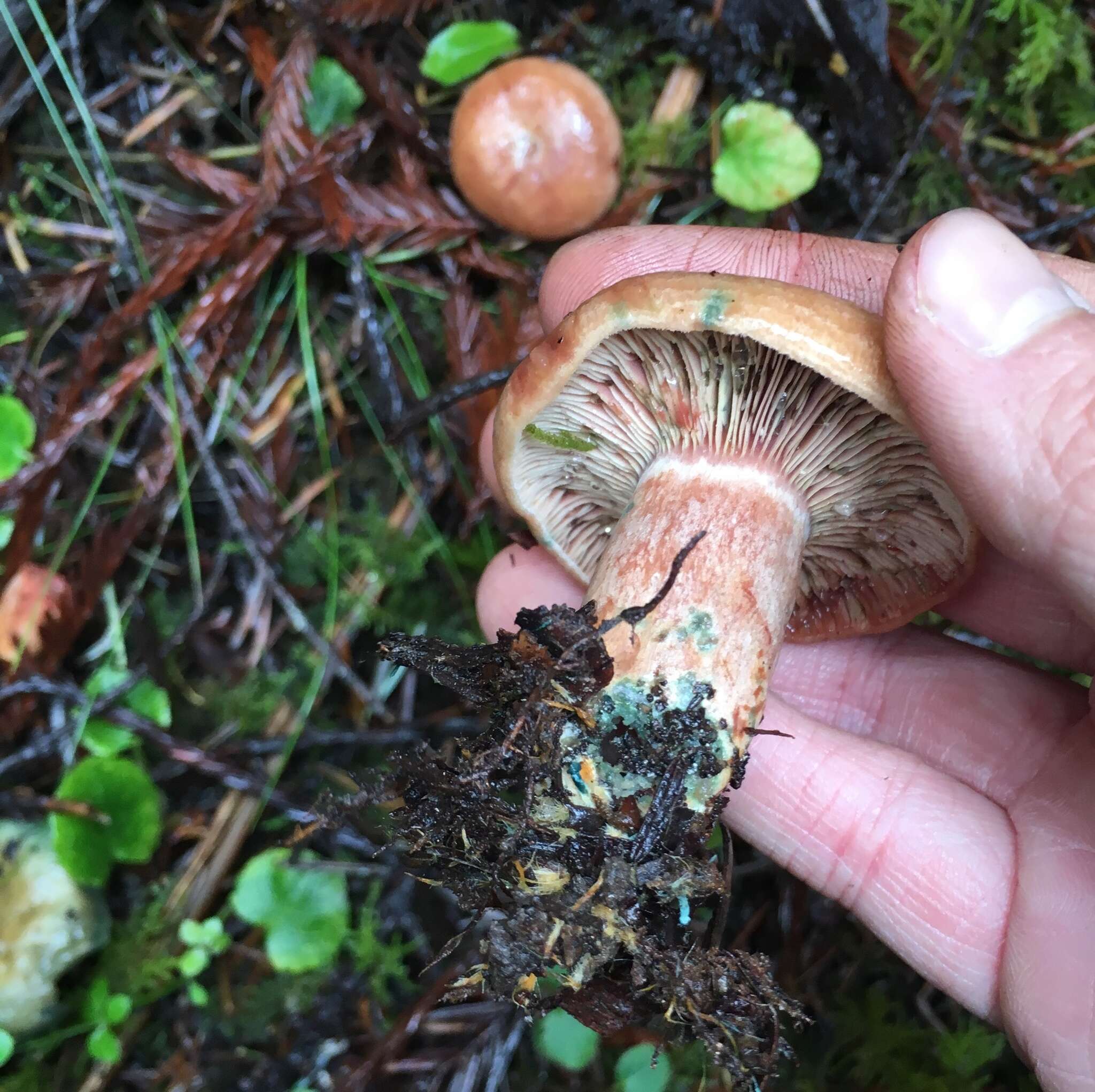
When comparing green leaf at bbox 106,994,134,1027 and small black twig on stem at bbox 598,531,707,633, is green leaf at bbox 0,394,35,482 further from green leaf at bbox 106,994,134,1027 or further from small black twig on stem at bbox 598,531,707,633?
small black twig on stem at bbox 598,531,707,633

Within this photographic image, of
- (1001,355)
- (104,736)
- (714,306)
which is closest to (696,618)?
(714,306)

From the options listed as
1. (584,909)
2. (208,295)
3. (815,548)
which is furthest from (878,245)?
(208,295)

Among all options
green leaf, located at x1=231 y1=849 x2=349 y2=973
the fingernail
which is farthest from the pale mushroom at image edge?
green leaf, located at x1=231 y1=849 x2=349 y2=973

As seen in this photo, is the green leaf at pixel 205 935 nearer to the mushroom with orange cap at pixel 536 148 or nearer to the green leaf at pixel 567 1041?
the green leaf at pixel 567 1041

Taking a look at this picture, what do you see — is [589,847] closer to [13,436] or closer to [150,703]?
[150,703]

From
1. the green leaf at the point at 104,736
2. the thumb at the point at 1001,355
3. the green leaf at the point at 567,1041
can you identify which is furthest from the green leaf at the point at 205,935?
the thumb at the point at 1001,355

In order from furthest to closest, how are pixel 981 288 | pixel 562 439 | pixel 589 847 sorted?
1. pixel 562 439
2. pixel 589 847
3. pixel 981 288

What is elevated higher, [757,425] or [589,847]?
[757,425]
